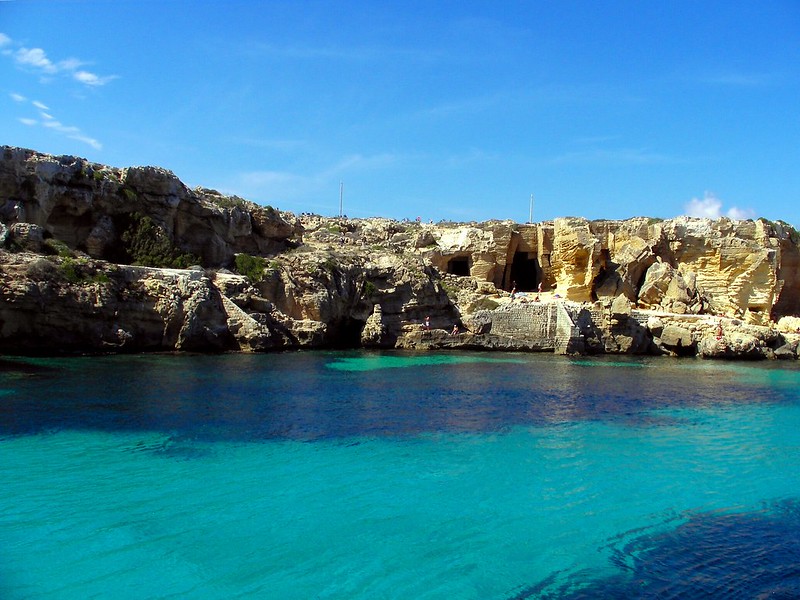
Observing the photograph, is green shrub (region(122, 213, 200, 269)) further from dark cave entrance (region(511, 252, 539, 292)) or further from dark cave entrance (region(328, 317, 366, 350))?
dark cave entrance (region(511, 252, 539, 292))

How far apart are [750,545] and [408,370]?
15048 millimetres

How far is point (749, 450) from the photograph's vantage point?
12.0 m

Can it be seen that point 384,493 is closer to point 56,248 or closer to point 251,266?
point 56,248

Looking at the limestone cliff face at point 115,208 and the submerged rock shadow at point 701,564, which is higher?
the limestone cliff face at point 115,208

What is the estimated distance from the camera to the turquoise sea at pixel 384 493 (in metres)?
6.44

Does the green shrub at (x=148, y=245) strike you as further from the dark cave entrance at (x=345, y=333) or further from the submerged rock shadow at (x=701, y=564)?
the submerged rock shadow at (x=701, y=564)

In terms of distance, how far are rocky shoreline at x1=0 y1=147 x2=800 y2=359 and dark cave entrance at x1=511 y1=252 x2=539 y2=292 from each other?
10cm

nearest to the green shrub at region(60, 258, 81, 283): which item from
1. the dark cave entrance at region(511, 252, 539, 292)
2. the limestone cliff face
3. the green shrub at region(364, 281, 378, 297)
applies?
the limestone cliff face

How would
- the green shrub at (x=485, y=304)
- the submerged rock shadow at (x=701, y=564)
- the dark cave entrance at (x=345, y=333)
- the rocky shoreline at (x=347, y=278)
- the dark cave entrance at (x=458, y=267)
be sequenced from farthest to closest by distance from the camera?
the dark cave entrance at (x=458, y=267)
the green shrub at (x=485, y=304)
the dark cave entrance at (x=345, y=333)
the rocky shoreline at (x=347, y=278)
the submerged rock shadow at (x=701, y=564)

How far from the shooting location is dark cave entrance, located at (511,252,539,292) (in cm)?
4019

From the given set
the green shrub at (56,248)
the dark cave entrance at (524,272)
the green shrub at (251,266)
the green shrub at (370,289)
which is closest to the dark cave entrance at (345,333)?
the green shrub at (370,289)

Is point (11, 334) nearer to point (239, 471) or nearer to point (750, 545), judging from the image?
point (239, 471)

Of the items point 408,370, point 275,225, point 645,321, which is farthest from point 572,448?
point 275,225

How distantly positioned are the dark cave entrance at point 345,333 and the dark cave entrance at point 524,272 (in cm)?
1306
